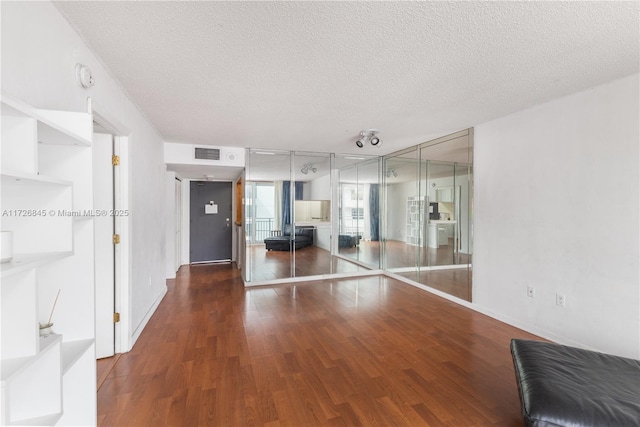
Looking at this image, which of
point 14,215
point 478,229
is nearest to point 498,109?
point 478,229

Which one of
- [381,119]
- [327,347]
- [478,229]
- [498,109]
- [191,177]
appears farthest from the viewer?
[191,177]

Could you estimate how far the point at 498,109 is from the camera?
10.2 ft

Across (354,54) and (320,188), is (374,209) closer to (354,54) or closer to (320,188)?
Result: (320,188)

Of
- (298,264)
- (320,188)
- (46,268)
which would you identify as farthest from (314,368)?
(320,188)

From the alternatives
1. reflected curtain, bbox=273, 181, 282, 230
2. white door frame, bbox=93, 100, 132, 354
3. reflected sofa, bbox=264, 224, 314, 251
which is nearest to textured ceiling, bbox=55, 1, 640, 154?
white door frame, bbox=93, 100, 132, 354

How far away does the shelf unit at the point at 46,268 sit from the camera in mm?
987

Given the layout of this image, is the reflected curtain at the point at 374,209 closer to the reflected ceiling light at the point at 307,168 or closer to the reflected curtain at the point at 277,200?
the reflected ceiling light at the point at 307,168

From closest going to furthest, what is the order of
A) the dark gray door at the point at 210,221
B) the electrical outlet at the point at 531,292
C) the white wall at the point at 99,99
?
the white wall at the point at 99,99
the electrical outlet at the point at 531,292
the dark gray door at the point at 210,221

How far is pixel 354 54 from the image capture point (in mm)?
1966

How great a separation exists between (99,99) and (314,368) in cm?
274

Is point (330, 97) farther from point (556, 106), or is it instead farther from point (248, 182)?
point (248, 182)

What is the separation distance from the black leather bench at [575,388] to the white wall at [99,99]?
9.61 feet

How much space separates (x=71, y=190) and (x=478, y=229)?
414cm

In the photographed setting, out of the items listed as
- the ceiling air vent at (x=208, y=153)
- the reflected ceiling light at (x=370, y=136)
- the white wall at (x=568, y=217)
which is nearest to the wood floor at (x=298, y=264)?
the ceiling air vent at (x=208, y=153)
